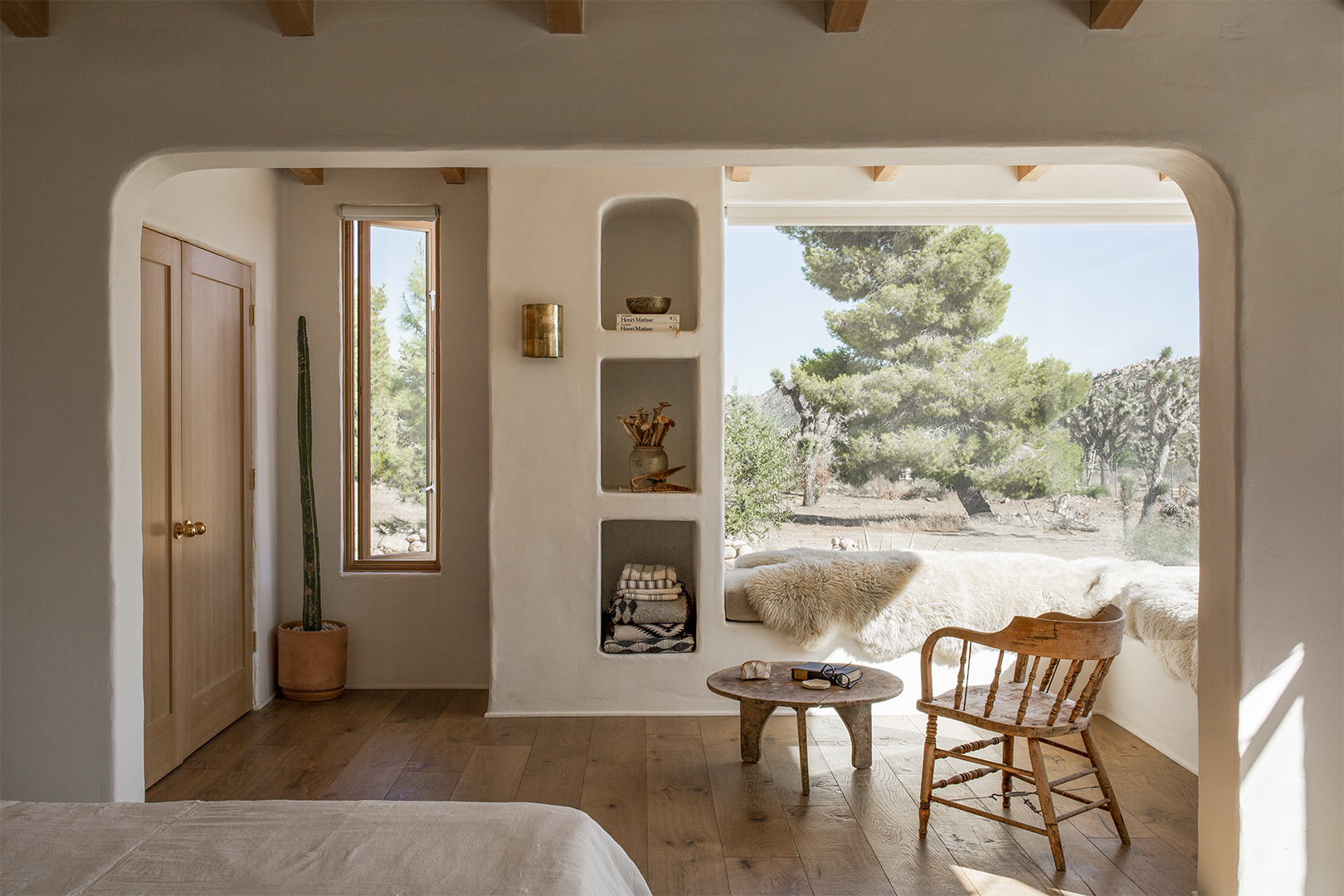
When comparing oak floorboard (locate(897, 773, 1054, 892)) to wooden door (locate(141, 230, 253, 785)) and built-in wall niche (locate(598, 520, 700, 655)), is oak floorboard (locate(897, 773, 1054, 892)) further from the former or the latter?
wooden door (locate(141, 230, 253, 785))

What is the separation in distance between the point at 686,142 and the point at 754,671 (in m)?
2.01

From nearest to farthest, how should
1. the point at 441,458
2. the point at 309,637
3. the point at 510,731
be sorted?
1. the point at 510,731
2. the point at 309,637
3. the point at 441,458

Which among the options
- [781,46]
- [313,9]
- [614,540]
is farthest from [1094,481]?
[313,9]

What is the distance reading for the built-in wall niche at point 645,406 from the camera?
477 centimetres

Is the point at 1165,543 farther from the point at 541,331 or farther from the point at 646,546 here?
the point at 541,331

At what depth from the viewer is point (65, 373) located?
243 cm

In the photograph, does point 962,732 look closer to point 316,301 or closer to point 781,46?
point 781,46

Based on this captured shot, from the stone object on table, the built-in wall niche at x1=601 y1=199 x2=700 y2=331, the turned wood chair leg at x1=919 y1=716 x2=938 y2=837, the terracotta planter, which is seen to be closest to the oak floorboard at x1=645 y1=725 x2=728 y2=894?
the stone object on table

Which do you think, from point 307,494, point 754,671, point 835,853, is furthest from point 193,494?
point 835,853

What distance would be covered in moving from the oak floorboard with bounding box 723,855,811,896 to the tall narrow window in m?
2.49

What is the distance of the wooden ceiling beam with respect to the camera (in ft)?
7.49

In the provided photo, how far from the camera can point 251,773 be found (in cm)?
346

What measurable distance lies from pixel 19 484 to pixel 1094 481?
4732mm

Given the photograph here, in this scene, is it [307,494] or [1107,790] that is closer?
[1107,790]
